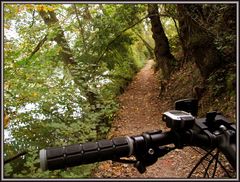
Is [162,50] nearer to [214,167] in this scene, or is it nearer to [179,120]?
[214,167]

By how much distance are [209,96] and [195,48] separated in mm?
1154

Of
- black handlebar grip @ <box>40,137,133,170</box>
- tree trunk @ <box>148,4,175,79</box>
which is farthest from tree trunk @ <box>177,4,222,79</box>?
black handlebar grip @ <box>40,137,133,170</box>

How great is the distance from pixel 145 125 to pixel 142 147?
6038 millimetres

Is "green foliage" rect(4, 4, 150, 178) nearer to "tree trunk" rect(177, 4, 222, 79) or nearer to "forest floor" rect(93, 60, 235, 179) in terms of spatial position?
"forest floor" rect(93, 60, 235, 179)

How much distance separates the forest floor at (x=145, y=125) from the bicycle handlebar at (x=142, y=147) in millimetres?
1305

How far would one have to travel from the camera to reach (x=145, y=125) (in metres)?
7.27

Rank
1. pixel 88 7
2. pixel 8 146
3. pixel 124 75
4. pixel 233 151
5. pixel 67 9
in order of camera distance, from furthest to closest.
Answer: pixel 124 75, pixel 88 7, pixel 67 9, pixel 8 146, pixel 233 151

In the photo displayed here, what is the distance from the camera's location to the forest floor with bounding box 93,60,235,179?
4949mm

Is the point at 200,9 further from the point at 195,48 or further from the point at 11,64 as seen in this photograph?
the point at 11,64

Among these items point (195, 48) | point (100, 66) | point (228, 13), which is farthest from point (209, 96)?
point (100, 66)

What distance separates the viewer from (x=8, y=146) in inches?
163

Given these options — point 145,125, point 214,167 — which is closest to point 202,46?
point 145,125

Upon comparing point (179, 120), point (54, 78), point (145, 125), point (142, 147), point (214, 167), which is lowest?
point (145, 125)

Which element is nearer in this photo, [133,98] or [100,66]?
[100,66]
